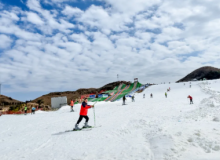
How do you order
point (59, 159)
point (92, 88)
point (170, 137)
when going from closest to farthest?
point (59, 159)
point (170, 137)
point (92, 88)

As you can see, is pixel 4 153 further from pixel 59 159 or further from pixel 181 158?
pixel 181 158

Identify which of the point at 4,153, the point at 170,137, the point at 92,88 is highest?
the point at 92,88

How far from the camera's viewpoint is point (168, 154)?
497cm

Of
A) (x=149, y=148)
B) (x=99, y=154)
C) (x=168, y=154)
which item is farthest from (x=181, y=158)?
(x=99, y=154)

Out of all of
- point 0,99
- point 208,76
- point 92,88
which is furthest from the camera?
point 208,76

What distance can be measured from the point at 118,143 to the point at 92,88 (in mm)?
80659

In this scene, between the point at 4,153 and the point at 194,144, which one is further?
the point at 4,153

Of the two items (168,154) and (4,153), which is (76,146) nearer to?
(4,153)

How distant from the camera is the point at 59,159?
555cm

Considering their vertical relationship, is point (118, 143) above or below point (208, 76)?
below

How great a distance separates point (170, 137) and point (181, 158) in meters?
1.47

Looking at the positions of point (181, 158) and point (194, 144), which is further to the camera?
point (194, 144)

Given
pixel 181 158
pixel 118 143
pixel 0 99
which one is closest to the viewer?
pixel 181 158

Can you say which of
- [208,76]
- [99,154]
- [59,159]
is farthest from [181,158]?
[208,76]
